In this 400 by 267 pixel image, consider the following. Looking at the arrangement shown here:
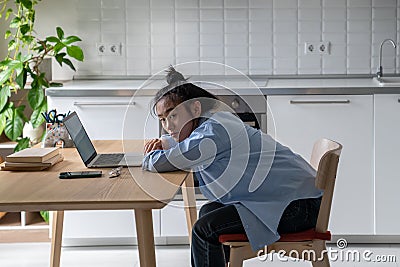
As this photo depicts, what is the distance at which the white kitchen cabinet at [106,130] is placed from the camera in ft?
14.9

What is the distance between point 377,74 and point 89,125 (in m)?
1.70

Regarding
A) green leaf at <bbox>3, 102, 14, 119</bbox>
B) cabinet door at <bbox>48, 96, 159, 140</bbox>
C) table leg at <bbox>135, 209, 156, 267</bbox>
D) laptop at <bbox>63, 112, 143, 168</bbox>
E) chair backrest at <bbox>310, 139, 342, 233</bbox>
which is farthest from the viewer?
green leaf at <bbox>3, 102, 14, 119</bbox>

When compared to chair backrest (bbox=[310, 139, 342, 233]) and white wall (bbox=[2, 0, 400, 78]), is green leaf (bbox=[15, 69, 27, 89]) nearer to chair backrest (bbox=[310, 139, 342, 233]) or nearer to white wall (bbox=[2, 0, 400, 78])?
white wall (bbox=[2, 0, 400, 78])

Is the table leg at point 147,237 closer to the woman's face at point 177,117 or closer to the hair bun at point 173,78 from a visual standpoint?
the woman's face at point 177,117

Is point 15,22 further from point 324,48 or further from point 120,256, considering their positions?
point 324,48

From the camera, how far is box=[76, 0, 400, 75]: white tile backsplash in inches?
196

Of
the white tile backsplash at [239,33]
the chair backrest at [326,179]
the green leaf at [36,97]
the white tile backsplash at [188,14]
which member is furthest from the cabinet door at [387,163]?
the green leaf at [36,97]

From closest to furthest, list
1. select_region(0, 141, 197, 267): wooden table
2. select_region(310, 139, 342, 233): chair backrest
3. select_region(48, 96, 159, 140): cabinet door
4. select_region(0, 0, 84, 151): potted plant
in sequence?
select_region(0, 141, 197, 267): wooden table
select_region(310, 139, 342, 233): chair backrest
select_region(48, 96, 159, 140): cabinet door
select_region(0, 0, 84, 151): potted plant

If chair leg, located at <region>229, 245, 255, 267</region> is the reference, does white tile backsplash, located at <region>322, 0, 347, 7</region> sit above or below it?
above

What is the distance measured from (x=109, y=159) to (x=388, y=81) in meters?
2.18

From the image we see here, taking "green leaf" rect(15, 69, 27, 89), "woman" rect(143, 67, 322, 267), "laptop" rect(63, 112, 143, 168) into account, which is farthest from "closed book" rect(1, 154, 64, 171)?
"green leaf" rect(15, 69, 27, 89)

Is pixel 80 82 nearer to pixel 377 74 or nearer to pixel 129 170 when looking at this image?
pixel 377 74

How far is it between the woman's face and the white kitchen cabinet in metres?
1.47

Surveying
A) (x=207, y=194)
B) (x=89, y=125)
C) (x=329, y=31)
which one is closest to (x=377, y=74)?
(x=329, y=31)
